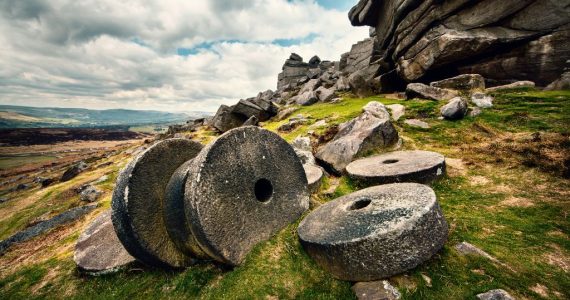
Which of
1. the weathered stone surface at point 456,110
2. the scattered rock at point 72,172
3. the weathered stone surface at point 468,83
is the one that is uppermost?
the weathered stone surface at point 468,83

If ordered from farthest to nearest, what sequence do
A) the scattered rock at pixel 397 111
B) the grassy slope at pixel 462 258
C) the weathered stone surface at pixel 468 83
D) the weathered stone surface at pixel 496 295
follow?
the weathered stone surface at pixel 468 83 → the scattered rock at pixel 397 111 → the grassy slope at pixel 462 258 → the weathered stone surface at pixel 496 295

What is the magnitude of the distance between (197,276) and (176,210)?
3.82ft

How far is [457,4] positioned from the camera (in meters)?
15.3

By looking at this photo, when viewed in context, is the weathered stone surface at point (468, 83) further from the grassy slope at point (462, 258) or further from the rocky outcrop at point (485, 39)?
the grassy slope at point (462, 258)

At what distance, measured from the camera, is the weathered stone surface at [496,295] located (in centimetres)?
337

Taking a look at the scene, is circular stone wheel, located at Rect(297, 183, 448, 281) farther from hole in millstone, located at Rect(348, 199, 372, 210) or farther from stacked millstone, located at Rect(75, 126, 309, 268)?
stacked millstone, located at Rect(75, 126, 309, 268)

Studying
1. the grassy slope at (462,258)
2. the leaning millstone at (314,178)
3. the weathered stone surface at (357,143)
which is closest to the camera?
the grassy slope at (462,258)

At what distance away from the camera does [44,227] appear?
11266 millimetres

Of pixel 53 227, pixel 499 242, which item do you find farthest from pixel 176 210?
pixel 53 227

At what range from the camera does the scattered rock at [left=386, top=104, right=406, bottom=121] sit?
41.1 ft

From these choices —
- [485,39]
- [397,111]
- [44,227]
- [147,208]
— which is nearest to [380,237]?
[147,208]

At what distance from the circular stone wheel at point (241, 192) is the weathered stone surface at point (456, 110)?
26.5 feet

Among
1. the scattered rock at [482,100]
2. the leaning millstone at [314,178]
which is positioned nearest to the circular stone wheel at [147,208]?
the leaning millstone at [314,178]

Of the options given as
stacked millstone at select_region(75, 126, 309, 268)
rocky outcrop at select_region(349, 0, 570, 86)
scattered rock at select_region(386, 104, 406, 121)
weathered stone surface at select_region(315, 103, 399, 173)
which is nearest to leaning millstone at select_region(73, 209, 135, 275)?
stacked millstone at select_region(75, 126, 309, 268)
